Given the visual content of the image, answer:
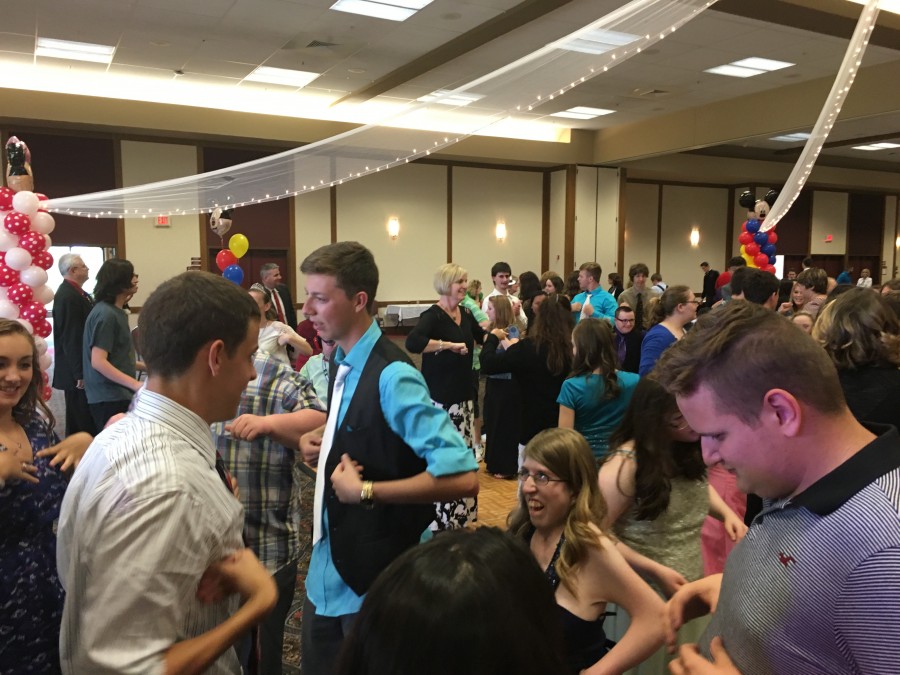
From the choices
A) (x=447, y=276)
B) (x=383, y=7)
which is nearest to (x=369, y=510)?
(x=447, y=276)

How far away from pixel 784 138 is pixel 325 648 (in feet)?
43.4

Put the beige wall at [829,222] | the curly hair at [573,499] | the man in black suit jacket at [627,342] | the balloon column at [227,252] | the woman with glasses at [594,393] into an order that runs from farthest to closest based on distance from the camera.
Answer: the beige wall at [829,222] < the balloon column at [227,252] < the man in black suit jacket at [627,342] < the woman with glasses at [594,393] < the curly hair at [573,499]

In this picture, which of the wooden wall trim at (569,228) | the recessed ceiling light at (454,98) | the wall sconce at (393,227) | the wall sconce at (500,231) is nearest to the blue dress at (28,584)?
the recessed ceiling light at (454,98)

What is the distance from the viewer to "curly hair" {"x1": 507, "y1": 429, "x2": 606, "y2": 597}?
1584 millimetres

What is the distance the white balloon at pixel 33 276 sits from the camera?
402 cm

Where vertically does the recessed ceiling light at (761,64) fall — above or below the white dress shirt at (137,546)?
above

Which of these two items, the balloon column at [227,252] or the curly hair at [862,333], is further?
the balloon column at [227,252]

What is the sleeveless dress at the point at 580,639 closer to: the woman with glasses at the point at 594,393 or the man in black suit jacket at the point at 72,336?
the woman with glasses at the point at 594,393

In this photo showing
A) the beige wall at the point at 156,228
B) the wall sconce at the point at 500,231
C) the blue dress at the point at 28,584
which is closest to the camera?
the blue dress at the point at 28,584

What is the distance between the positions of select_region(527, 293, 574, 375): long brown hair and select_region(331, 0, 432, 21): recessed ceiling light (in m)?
3.70

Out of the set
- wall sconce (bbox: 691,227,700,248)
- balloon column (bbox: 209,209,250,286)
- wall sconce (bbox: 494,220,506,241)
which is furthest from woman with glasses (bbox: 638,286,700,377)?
wall sconce (bbox: 691,227,700,248)

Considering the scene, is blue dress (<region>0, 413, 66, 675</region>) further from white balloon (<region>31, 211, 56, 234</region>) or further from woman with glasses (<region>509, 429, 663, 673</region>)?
white balloon (<region>31, 211, 56, 234</region>)

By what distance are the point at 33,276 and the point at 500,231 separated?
10.2 meters

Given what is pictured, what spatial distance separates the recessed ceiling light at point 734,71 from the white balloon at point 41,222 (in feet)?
25.2
